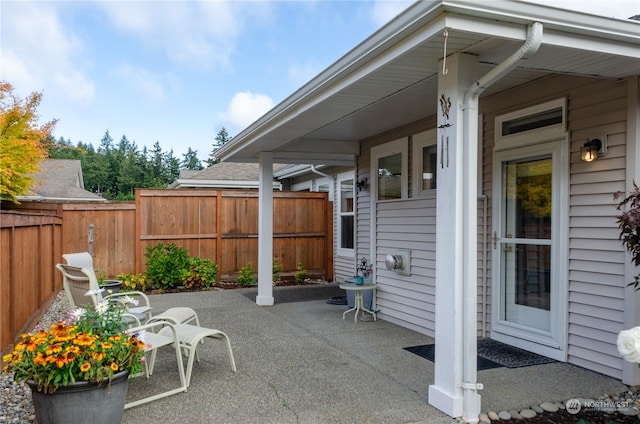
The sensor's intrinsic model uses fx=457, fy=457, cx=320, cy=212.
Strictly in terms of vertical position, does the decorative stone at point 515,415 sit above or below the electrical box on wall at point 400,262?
below

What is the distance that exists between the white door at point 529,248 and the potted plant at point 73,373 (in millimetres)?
3575

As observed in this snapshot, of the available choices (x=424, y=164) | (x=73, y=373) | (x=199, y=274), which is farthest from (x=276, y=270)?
(x=73, y=373)

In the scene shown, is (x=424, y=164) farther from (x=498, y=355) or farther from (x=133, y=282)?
(x=133, y=282)

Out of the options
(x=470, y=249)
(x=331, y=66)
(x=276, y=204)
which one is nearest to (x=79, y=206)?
(x=276, y=204)

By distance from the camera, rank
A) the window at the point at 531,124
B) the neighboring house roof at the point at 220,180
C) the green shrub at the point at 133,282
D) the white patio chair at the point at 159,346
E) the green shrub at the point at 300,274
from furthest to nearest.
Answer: the neighboring house roof at the point at 220,180 → the green shrub at the point at 300,274 → the green shrub at the point at 133,282 → the window at the point at 531,124 → the white patio chair at the point at 159,346

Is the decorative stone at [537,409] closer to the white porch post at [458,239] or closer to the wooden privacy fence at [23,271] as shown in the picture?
the white porch post at [458,239]

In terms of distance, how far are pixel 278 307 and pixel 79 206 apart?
14.6ft

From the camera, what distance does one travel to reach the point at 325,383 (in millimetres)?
3703

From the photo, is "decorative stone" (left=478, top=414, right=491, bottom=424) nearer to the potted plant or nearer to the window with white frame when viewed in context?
the potted plant

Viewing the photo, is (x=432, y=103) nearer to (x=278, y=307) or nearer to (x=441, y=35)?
(x=441, y=35)

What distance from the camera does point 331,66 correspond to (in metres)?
3.78

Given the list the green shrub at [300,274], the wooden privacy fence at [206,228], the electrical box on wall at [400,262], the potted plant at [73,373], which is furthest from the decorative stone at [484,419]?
the wooden privacy fence at [206,228]

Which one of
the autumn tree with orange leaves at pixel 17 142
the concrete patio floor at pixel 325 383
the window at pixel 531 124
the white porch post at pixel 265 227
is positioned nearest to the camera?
the concrete patio floor at pixel 325 383

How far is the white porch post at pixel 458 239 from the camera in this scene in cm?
306
